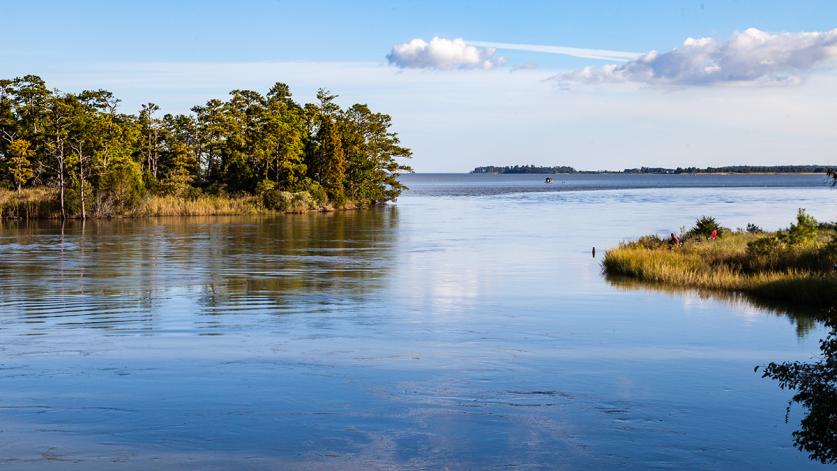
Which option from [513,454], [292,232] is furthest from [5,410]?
[292,232]

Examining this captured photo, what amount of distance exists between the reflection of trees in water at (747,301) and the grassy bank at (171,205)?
55.8m

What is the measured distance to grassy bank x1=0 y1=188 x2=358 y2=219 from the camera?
252 feet

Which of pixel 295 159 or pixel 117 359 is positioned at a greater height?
pixel 295 159

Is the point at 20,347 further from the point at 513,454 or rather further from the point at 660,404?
the point at 660,404

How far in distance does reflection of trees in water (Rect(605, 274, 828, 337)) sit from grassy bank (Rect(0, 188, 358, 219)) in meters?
55.8

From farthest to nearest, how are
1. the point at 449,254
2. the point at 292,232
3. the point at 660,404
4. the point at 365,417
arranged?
the point at 292,232 → the point at 449,254 → the point at 660,404 → the point at 365,417

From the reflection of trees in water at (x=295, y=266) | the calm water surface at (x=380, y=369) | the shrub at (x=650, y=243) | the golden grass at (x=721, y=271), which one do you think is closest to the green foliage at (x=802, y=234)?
the golden grass at (x=721, y=271)

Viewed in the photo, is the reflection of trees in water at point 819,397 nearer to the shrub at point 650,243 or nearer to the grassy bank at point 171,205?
the shrub at point 650,243

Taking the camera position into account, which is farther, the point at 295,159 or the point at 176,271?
the point at 295,159

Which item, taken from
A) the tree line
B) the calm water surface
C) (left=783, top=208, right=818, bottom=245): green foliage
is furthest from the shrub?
the tree line

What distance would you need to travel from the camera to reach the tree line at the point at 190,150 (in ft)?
259

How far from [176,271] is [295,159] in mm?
60573

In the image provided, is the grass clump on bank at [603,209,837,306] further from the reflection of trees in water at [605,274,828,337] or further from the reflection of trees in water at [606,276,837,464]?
the reflection of trees in water at [606,276,837,464]

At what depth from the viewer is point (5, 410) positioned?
50.4 feet
